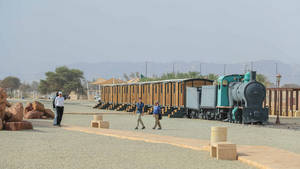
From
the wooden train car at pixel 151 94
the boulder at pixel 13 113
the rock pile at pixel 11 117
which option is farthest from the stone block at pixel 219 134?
the wooden train car at pixel 151 94

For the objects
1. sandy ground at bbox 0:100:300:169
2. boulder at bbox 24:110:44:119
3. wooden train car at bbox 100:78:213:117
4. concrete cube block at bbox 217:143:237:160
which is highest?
wooden train car at bbox 100:78:213:117

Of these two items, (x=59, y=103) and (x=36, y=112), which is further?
(x=36, y=112)

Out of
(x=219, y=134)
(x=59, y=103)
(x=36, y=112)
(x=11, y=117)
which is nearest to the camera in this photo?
(x=219, y=134)

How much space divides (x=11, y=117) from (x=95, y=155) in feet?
32.1

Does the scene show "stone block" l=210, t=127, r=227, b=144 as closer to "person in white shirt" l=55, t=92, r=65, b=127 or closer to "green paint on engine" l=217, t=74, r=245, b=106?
"person in white shirt" l=55, t=92, r=65, b=127

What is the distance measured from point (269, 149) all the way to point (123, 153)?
4.36 meters

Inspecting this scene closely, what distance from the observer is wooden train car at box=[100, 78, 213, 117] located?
3672 cm

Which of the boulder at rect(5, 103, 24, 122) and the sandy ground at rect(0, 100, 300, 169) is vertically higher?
the boulder at rect(5, 103, 24, 122)

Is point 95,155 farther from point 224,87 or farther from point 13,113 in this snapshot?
→ point 224,87

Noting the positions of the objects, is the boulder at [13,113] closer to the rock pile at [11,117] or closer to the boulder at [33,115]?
the rock pile at [11,117]

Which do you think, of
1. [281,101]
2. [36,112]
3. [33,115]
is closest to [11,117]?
[33,115]

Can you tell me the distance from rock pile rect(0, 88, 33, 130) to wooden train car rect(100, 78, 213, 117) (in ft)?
57.2

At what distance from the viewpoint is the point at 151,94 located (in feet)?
138

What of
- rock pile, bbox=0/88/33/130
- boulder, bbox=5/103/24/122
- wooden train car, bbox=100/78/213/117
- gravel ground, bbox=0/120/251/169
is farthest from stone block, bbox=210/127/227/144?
wooden train car, bbox=100/78/213/117
